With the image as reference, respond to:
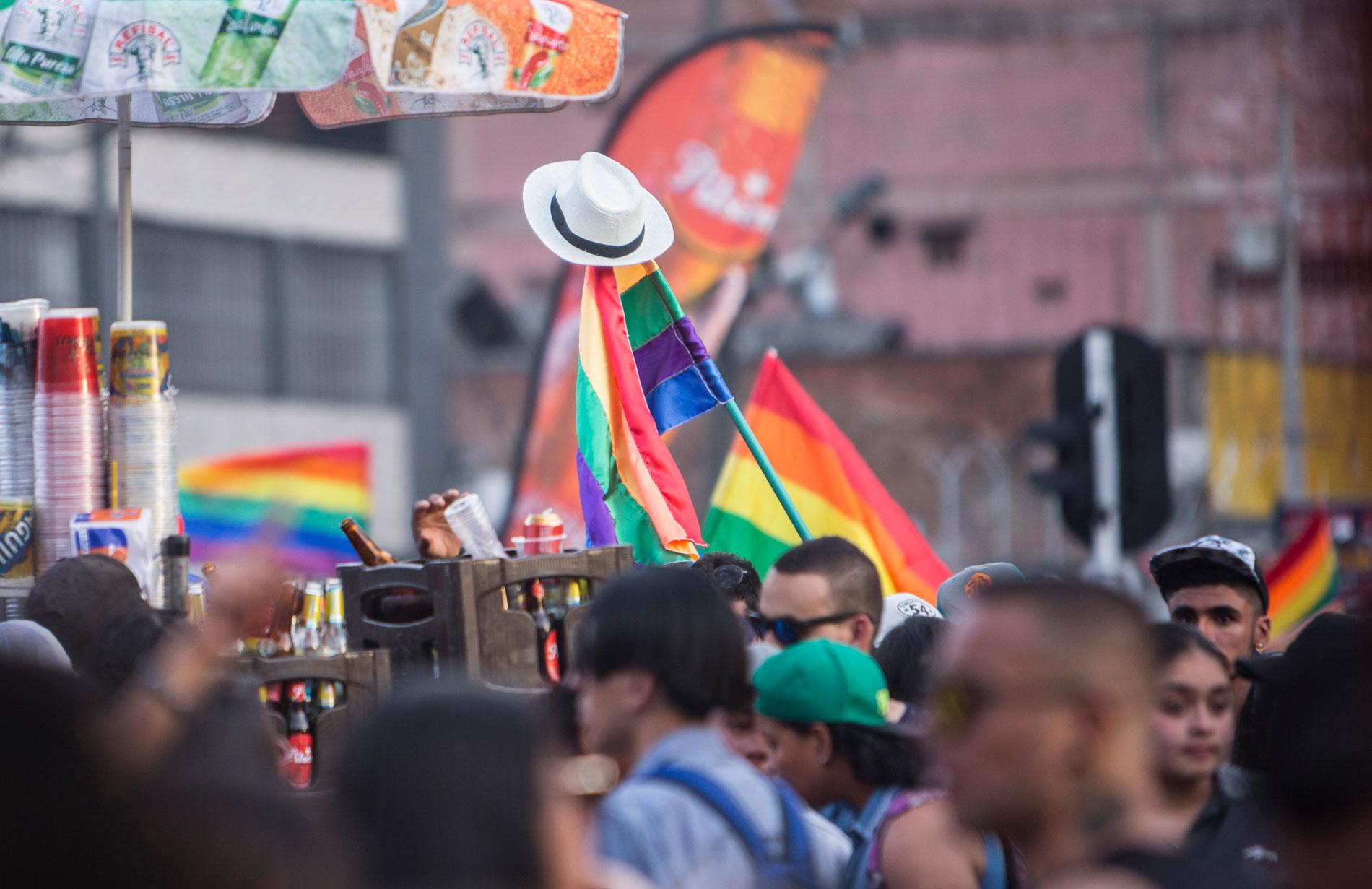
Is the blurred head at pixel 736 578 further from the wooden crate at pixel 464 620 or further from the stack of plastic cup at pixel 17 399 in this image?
the stack of plastic cup at pixel 17 399

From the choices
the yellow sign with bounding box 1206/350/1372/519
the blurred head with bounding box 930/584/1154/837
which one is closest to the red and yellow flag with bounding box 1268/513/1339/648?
the blurred head with bounding box 930/584/1154/837

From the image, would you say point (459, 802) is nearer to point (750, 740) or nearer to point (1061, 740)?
point (1061, 740)

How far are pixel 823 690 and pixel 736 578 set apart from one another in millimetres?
1715

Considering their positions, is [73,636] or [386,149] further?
[386,149]

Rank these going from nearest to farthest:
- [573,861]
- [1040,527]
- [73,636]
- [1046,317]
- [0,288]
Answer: [573,861]
[73,636]
[0,288]
[1040,527]
[1046,317]

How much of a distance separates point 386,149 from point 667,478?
21.9m

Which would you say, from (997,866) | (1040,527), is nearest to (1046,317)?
(1040,527)

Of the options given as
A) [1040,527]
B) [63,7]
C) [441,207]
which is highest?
[441,207]

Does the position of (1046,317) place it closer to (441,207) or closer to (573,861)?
(441,207)

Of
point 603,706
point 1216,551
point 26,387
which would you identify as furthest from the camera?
point 1216,551

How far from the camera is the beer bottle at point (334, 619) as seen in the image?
4641 millimetres

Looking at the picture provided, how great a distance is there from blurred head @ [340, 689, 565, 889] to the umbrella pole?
11.1 feet

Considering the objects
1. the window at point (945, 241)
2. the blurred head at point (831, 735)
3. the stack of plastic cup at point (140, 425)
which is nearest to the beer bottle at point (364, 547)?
the stack of plastic cup at point (140, 425)

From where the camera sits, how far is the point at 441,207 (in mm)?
27844
